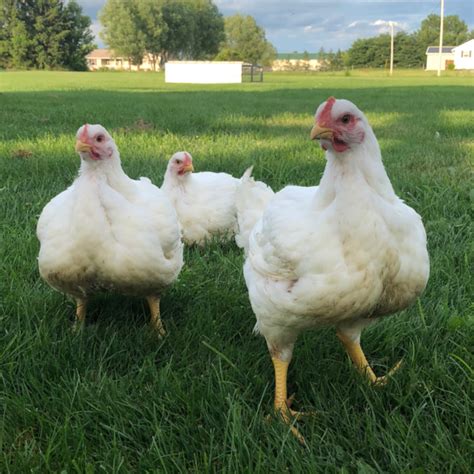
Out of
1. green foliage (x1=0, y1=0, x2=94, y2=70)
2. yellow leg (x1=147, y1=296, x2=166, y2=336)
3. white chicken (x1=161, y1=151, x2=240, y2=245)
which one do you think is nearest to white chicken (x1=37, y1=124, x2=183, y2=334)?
yellow leg (x1=147, y1=296, x2=166, y2=336)

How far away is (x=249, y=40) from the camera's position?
252 ft

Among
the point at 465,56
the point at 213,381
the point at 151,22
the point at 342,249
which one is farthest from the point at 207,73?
the point at 465,56

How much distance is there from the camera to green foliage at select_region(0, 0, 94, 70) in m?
51.4

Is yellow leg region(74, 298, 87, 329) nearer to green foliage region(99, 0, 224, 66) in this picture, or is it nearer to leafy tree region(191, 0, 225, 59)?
green foliage region(99, 0, 224, 66)

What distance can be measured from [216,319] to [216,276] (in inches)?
23.6

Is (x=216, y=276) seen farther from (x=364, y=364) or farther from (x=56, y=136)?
(x=56, y=136)

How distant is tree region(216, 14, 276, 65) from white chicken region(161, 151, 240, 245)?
244 ft

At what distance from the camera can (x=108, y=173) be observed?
2.63 metres

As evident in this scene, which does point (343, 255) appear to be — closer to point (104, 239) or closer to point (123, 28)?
point (104, 239)

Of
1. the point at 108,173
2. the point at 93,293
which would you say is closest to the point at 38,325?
the point at 93,293

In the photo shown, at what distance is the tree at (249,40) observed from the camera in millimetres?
75606

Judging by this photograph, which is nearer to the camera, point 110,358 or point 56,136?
point 110,358

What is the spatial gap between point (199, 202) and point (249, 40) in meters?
77.8

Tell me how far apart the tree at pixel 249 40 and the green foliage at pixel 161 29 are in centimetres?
752
